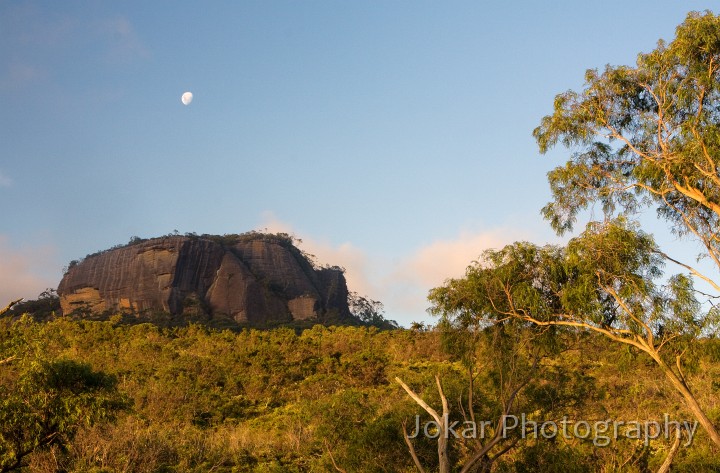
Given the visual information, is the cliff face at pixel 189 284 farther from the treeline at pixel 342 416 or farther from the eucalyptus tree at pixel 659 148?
the eucalyptus tree at pixel 659 148

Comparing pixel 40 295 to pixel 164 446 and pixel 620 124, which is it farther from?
pixel 620 124

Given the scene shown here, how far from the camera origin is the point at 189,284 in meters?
90.3

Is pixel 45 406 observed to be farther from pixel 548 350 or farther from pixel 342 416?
pixel 548 350

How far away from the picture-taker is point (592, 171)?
15.1m

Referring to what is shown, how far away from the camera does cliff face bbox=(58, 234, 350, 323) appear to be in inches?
3428

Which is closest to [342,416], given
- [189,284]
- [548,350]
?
[548,350]

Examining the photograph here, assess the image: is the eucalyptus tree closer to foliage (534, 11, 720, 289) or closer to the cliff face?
foliage (534, 11, 720, 289)

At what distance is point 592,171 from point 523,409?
5.43 metres

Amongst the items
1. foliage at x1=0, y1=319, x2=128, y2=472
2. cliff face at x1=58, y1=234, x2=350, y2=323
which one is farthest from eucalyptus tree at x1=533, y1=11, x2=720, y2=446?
cliff face at x1=58, y1=234, x2=350, y2=323

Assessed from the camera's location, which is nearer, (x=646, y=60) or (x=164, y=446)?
(x=646, y=60)

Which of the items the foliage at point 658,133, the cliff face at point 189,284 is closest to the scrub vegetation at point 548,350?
the foliage at point 658,133

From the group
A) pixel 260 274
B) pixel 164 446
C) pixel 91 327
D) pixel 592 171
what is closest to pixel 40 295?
pixel 260 274

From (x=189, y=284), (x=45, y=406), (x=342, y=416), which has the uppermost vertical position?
(x=189, y=284)

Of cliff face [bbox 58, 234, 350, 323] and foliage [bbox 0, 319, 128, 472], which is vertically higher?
cliff face [bbox 58, 234, 350, 323]
